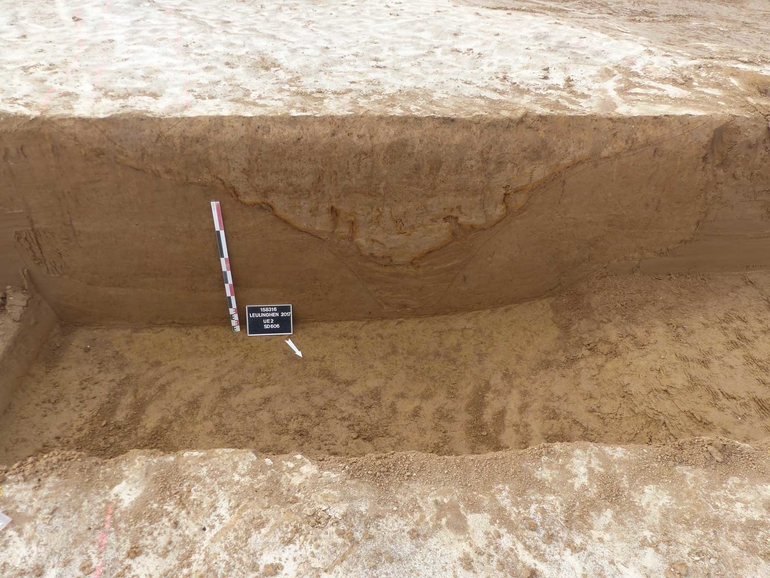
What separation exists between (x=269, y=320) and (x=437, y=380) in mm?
1330

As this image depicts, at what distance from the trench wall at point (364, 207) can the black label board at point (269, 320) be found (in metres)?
0.08

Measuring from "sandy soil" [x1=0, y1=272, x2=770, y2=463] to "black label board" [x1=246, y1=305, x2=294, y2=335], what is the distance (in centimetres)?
7

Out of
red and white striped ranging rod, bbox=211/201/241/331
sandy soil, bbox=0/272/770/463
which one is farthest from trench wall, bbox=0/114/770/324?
sandy soil, bbox=0/272/770/463

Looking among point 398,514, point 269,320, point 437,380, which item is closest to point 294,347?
point 269,320

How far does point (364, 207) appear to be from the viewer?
3121mm

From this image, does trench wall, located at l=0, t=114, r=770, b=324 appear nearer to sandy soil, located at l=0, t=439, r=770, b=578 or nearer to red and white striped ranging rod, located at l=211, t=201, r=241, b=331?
red and white striped ranging rod, located at l=211, t=201, r=241, b=331

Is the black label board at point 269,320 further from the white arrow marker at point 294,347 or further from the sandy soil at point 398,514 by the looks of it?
the sandy soil at point 398,514

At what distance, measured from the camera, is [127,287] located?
11.0 ft

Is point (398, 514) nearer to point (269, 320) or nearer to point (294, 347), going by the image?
point (294, 347)

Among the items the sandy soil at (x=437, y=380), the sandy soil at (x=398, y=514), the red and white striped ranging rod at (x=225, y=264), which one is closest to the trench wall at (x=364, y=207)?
the red and white striped ranging rod at (x=225, y=264)

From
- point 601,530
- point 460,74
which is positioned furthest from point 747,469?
point 460,74

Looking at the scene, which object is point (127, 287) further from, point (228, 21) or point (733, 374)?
point (733, 374)

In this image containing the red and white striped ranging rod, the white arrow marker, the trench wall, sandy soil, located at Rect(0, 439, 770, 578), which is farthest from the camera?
the white arrow marker

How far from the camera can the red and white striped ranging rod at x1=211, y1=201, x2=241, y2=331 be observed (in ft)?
10.0
